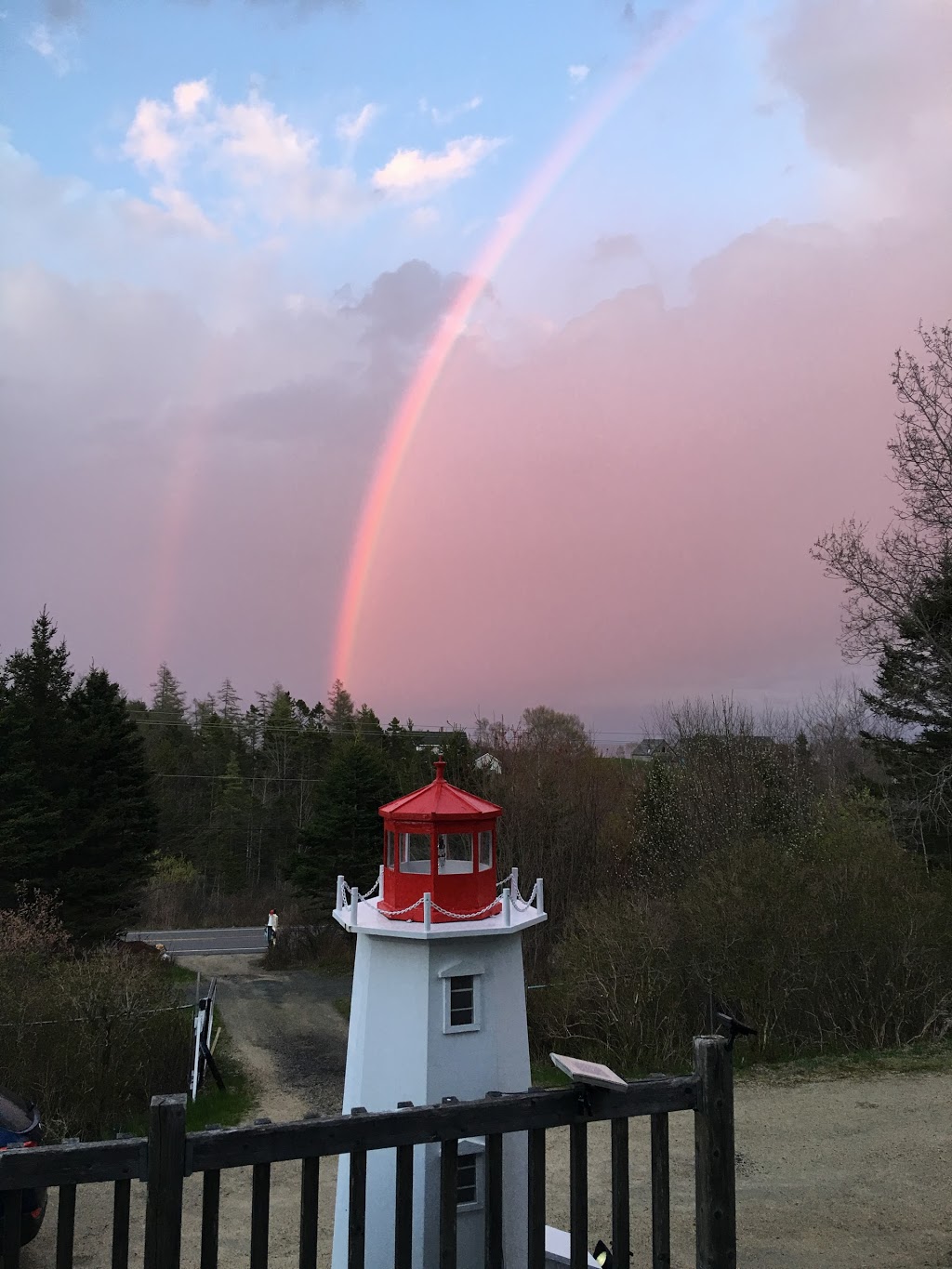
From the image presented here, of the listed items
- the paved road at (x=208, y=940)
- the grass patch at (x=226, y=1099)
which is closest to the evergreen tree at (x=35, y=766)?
the paved road at (x=208, y=940)

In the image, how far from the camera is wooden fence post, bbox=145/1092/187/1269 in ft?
13.9

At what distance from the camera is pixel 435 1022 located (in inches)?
315

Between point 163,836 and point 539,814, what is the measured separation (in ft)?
94.7

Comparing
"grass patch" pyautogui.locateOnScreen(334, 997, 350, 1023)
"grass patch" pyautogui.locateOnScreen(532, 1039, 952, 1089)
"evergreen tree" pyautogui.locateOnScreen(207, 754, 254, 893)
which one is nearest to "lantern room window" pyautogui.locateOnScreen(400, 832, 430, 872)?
"grass patch" pyautogui.locateOnScreen(532, 1039, 952, 1089)

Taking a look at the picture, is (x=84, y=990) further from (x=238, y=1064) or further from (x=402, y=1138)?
(x=402, y=1138)

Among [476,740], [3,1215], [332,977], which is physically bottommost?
[332,977]

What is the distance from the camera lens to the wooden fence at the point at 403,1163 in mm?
4246

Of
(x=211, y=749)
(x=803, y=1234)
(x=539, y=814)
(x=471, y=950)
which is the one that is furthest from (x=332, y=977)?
(x=211, y=749)

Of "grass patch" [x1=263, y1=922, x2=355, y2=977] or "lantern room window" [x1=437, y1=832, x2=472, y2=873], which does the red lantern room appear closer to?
"lantern room window" [x1=437, y1=832, x2=472, y2=873]

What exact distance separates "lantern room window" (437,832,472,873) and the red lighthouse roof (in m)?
0.20

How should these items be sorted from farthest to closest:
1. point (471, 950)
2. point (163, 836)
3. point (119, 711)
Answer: point (163, 836)
point (119, 711)
point (471, 950)

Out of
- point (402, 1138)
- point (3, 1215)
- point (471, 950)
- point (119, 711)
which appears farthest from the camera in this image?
point (119, 711)

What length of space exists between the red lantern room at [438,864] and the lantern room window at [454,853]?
0.04 feet

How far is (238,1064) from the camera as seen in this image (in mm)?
19422
